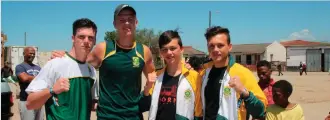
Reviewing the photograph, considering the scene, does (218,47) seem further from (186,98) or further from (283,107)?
(283,107)

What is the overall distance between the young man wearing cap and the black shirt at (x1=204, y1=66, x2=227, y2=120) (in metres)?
0.61

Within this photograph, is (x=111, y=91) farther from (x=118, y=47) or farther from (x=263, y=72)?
(x=263, y=72)

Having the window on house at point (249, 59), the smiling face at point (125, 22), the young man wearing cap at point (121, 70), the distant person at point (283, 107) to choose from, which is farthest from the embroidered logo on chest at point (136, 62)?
the window on house at point (249, 59)

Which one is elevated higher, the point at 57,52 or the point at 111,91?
the point at 57,52

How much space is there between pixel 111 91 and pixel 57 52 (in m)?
0.72

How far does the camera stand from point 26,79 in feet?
22.4

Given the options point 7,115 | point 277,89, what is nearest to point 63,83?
point 7,115

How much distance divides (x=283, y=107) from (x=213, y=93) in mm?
1346

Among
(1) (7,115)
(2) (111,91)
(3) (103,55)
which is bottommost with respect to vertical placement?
(1) (7,115)

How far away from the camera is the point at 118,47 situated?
12.3ft

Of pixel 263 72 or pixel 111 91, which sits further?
pixel 263 72

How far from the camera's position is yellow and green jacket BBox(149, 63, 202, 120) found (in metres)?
3.74

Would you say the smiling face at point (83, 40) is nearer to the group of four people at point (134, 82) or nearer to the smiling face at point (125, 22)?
the group of four people at point (134, 82)

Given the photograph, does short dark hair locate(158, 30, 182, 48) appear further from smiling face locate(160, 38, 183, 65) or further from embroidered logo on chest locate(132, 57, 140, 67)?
embroidered logo on chest locate(132, 57, 140, 67)
